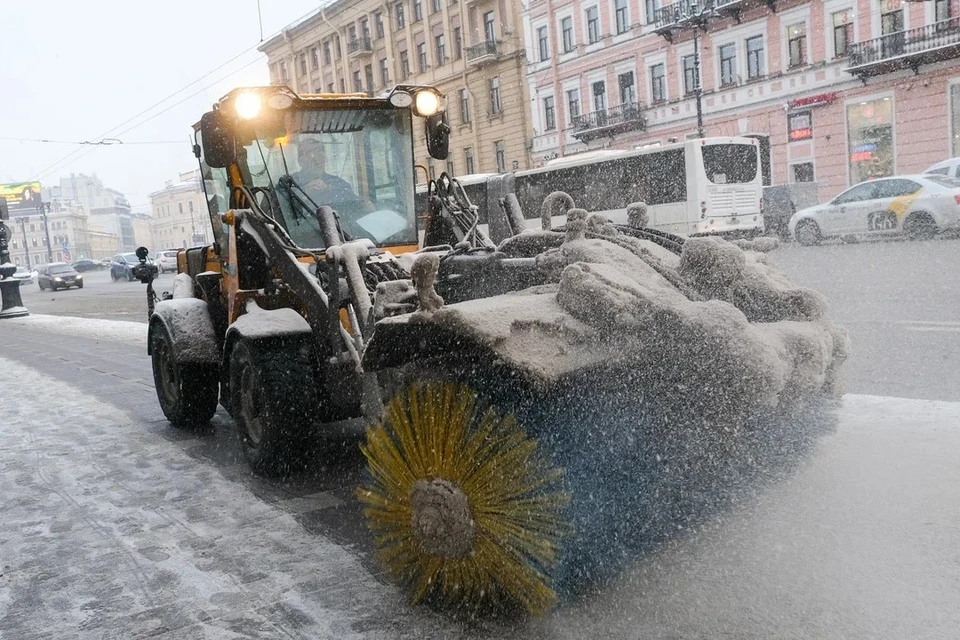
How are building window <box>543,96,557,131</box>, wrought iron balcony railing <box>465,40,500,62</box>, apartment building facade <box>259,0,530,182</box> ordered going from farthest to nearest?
building window <box>543,96,557,131</box>
wrought iron balcony railing <box>465,40,500,62</box>
apartment building facade <box>259,0,530,182</box>

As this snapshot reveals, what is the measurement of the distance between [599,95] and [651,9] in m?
4.42

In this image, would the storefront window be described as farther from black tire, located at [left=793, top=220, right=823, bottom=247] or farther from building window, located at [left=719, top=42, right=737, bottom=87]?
black tire, located at [left=793, top=220, right=823, bottom=247]

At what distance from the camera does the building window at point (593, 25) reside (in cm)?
3725

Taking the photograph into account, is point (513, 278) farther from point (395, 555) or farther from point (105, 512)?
point (105, 512)

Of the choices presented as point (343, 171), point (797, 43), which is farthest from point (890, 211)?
point (343, 171)

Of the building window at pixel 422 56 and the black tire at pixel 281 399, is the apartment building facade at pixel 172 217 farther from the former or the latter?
the black tire at pixel 281 399

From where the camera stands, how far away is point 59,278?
42.9 m

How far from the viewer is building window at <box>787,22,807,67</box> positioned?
30281mm

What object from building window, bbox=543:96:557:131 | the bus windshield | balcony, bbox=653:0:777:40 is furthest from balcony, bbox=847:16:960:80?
building window, bbox=543:96:557:131

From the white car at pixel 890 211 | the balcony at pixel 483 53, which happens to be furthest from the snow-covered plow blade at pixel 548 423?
the balcony at pixel 483 53

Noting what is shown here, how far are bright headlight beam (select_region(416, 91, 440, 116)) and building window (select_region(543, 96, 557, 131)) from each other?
35.6m

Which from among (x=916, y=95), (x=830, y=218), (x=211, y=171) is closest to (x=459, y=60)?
(x=916, y=95)

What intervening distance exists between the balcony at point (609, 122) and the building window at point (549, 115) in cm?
149

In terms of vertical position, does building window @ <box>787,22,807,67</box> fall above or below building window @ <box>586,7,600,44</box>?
below
